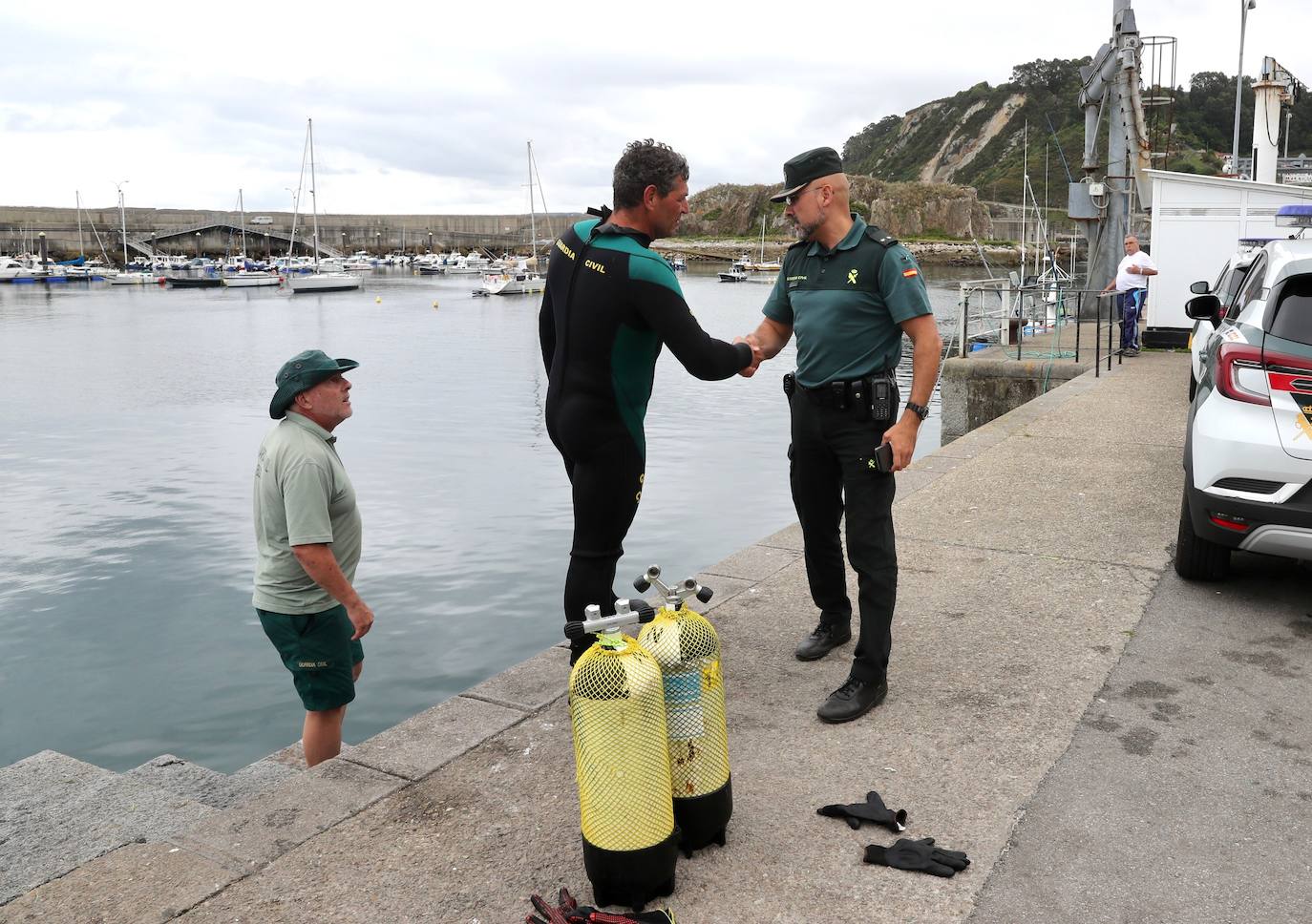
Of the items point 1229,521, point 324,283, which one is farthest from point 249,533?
point 324,283

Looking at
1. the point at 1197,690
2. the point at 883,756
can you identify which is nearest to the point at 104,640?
the point at 883,756

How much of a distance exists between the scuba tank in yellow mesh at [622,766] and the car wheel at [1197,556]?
3957 mm

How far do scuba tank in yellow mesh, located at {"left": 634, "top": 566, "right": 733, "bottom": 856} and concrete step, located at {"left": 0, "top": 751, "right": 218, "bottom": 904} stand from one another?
6.81 feet

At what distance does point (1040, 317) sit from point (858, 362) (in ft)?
78.8

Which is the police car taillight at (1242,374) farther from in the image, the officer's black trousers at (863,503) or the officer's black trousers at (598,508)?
the officer's black trousers at (598,508)

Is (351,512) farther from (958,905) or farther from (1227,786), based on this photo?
(1227,786)

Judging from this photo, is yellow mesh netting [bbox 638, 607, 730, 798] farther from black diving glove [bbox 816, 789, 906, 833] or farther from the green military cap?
the green military cap

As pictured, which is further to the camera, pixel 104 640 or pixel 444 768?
pixel 104 640

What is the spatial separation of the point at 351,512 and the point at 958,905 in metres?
2.68

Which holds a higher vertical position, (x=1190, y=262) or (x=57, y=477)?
(x=1190, y=262)

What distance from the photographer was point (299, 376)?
4.31 m

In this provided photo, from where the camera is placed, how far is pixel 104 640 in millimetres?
10031

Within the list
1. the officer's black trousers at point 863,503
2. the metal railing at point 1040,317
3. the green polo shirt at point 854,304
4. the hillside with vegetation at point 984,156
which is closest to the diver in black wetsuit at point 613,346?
the green polo shirt at point 854,304

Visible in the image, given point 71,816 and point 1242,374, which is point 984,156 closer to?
point 1242,374
